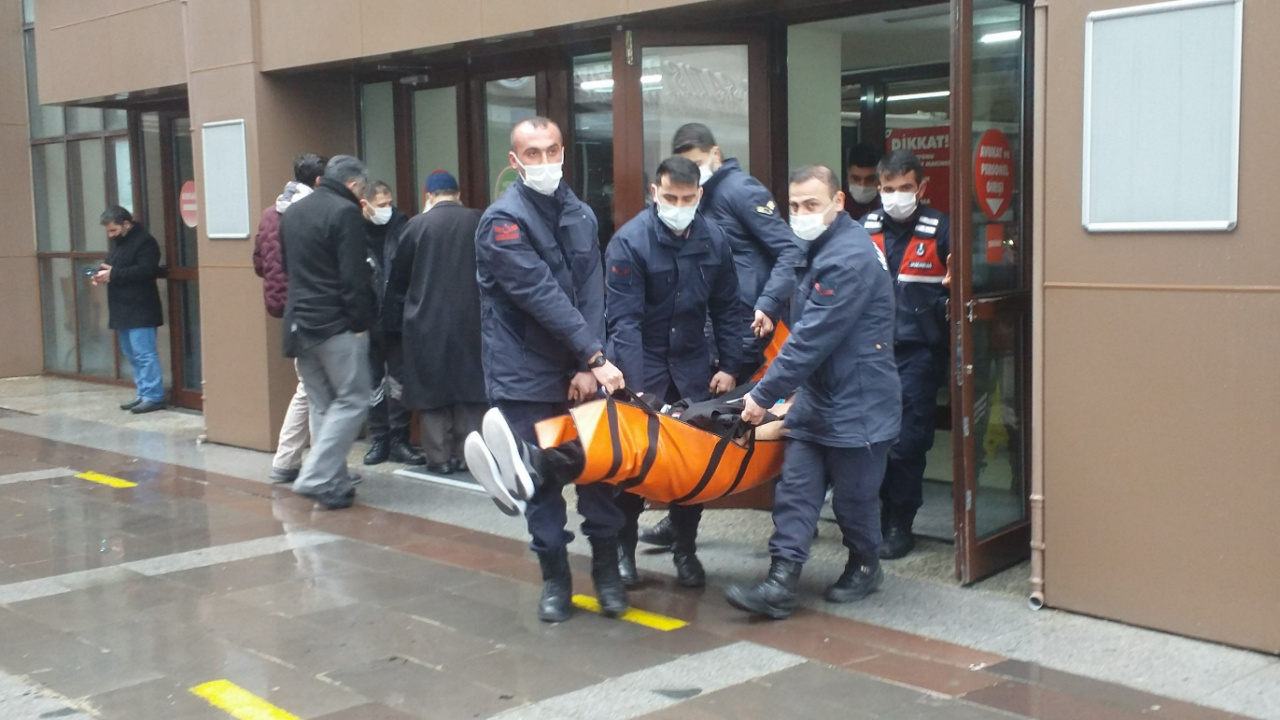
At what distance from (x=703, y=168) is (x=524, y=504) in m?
2.11

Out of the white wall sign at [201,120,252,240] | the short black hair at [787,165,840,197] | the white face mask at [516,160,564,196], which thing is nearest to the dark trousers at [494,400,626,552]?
the white face mask at [516,160,564,196]

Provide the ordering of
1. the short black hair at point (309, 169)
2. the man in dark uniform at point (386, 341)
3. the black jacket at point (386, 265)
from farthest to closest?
the man in dark uniform at point (386, 341), the black jacket at point (386, 265), the short black hair at point (309, 169)

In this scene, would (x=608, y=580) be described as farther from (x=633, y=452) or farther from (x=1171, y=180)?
(x=1171, y=180)

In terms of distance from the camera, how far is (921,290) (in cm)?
632

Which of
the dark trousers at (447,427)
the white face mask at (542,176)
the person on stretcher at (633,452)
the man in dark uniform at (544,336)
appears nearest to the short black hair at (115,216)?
the dark trousers at (447,427)

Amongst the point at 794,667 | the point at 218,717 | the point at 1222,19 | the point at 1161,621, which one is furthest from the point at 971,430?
the point at 218,717

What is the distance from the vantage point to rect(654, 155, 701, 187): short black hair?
5562 mm

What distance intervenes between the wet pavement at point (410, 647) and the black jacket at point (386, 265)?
1788 millimetres

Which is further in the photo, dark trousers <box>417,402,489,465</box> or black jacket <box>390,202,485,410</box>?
dark trousers <box>417,402,489,465</box>

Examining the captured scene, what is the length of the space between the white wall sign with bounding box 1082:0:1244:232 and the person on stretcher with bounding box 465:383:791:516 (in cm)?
160

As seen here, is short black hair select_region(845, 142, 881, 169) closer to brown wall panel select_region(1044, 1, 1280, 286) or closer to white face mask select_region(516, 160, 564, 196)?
brown wall panel select_region(1044, 1, 1280, 286)

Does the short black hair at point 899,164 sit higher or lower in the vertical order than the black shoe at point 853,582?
higher

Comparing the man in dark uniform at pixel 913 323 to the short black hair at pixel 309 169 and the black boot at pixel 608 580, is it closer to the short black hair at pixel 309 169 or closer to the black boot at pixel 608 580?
the black boot at pixel 608 580

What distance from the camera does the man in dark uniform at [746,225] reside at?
6.27m
